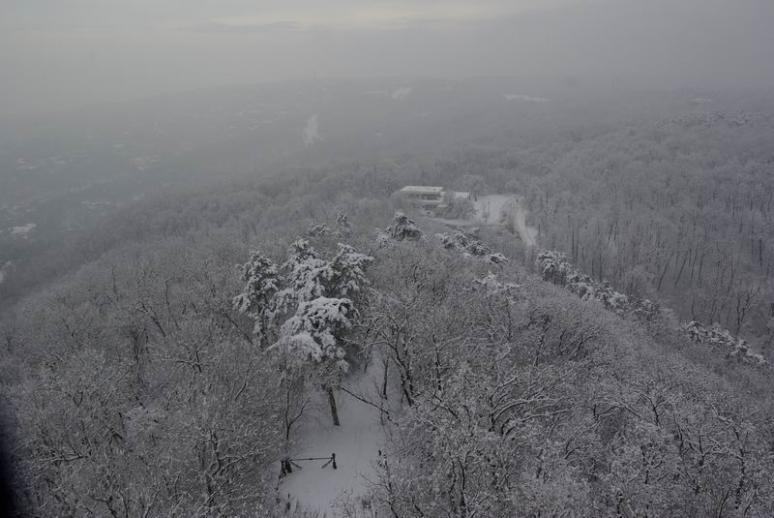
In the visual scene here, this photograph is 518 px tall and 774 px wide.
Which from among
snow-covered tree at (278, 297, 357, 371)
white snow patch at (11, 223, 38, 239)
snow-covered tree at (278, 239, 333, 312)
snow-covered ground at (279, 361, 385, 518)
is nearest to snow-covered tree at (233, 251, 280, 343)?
snow-covered tree at (278, 239, 333, 312)

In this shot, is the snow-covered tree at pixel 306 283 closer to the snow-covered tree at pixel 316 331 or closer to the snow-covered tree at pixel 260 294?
the snow-covered tree at pixel 260 294

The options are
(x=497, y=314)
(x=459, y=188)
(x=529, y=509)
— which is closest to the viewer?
(x=529, y=509)

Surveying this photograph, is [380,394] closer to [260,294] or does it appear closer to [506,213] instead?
[260,294]

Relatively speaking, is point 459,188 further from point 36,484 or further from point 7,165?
point 7,165

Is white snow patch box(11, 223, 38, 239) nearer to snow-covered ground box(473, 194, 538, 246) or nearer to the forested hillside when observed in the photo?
the forested hillside

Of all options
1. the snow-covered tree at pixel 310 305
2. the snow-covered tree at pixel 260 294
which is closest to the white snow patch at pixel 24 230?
the snow-covered tree at pixel 260 294

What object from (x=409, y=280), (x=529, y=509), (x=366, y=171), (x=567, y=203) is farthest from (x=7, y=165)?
(x=529, y=509)
